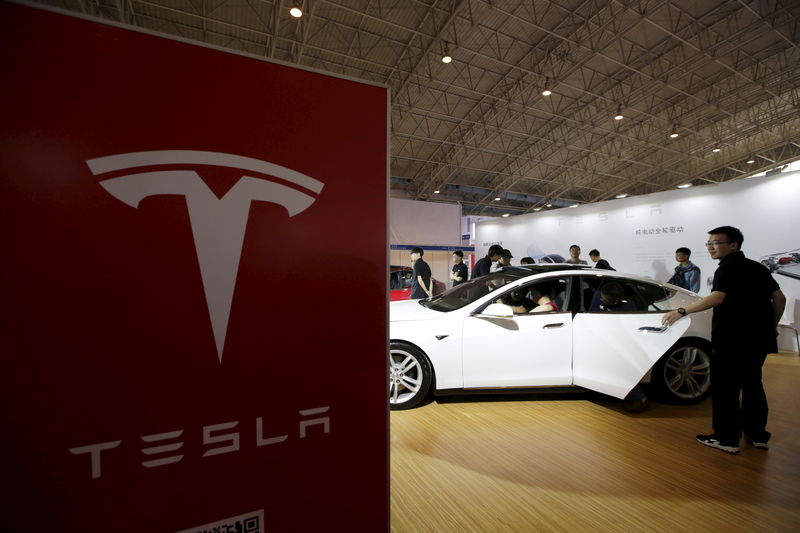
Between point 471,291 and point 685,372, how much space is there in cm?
211

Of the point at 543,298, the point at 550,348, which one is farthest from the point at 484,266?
the point at 550,348

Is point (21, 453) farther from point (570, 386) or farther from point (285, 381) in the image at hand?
point (570, 386)

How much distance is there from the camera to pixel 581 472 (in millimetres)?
2215

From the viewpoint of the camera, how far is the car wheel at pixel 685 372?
3201mm

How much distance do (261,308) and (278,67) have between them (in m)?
0.74

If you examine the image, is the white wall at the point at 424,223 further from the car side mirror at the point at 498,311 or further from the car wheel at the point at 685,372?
the car wheel at the point at 685,372

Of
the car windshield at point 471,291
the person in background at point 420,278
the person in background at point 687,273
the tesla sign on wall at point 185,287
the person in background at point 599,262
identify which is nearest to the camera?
the tesla sign on wall at point 185,287

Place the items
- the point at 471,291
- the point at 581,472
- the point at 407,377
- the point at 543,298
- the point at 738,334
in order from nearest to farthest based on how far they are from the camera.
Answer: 1. the point at 581,472
2. the point at 738,334
3. the point at 407,377
4. the point at 543,298
5. the point at 471,291

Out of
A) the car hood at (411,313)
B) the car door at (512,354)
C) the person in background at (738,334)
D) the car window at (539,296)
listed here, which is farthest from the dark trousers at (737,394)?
the car hood at (411,313)

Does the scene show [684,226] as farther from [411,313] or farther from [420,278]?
[411,313]

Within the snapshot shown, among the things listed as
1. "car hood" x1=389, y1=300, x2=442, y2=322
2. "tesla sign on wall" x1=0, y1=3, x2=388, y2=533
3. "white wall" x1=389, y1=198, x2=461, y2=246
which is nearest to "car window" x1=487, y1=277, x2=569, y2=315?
"car hood" x1=389, y1=300, x2=442, y2=322

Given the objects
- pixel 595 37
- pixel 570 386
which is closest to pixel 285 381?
pixel 570 386

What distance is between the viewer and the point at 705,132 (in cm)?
1689

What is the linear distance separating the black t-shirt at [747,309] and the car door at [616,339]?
0.59 m
